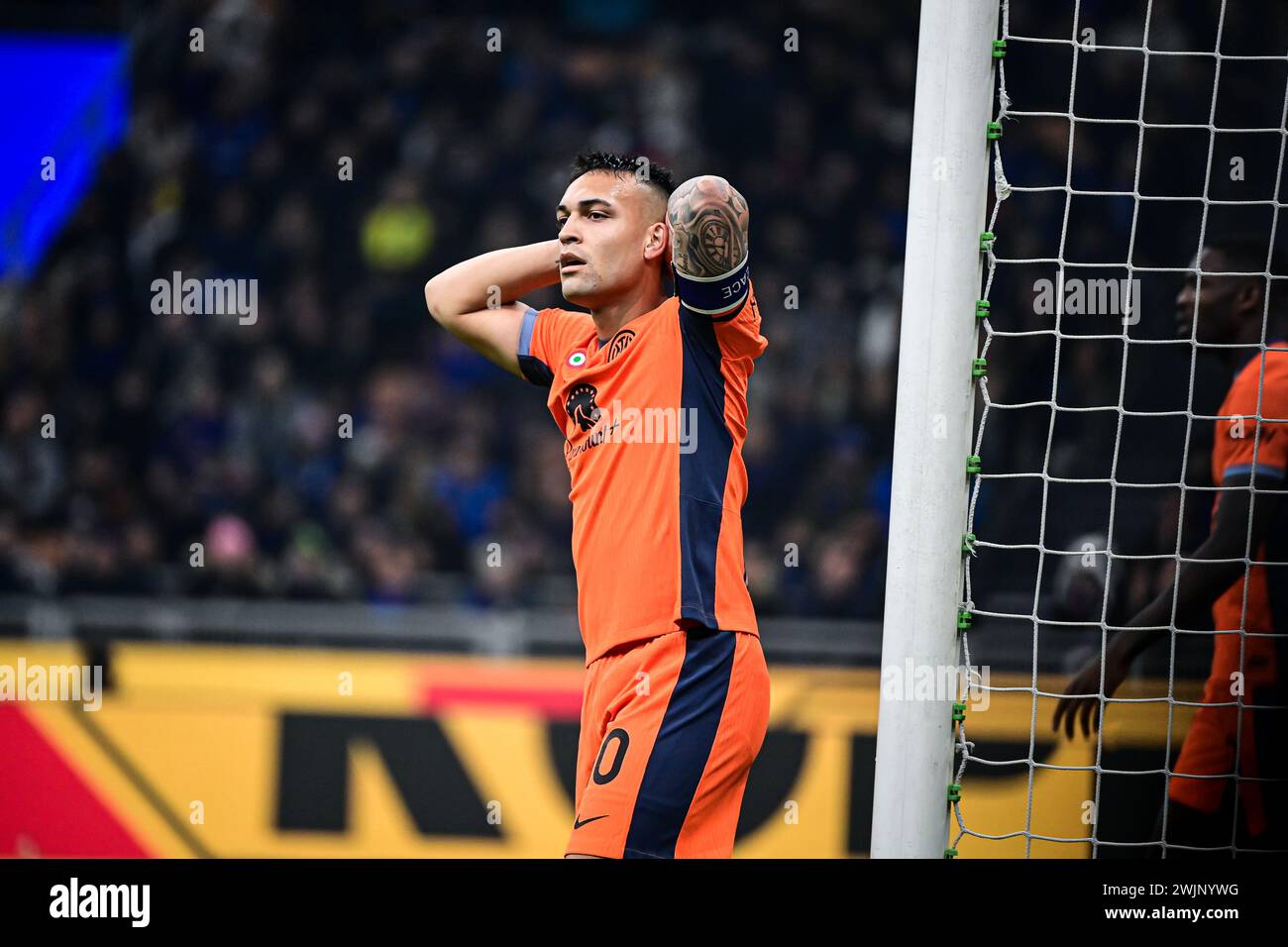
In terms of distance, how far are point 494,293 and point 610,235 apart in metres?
0.44

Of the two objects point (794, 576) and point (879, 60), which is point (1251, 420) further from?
point (879, 60)

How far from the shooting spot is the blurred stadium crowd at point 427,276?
707 centimetres

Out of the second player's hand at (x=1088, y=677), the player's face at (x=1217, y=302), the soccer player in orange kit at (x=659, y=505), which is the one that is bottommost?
the second player's hand at (x=1088, y=677)

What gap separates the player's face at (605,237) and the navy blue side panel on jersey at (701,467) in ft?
0.66

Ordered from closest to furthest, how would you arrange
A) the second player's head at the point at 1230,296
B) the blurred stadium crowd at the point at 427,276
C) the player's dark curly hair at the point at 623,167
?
1. the player's dark curly hair at the point at 623,167
2. the second player's head at the point at 1230,296
3. the blurred stadium crowd at the point at 427,276

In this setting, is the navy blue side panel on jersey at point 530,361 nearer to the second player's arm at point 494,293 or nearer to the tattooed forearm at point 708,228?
the second player's arm at point 494,293

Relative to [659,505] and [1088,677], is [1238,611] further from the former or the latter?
[659,505]

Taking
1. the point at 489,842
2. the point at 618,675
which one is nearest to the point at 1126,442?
the point at 489,842

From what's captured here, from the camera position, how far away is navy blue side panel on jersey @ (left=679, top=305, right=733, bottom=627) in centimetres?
273

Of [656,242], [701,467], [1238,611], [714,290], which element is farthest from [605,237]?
[1238,611]

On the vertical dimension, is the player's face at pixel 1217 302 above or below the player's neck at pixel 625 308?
above

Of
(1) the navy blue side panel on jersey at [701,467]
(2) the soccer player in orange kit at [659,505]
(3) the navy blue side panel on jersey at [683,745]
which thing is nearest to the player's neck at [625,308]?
(2) the soccer player in orange kit at [659,505]

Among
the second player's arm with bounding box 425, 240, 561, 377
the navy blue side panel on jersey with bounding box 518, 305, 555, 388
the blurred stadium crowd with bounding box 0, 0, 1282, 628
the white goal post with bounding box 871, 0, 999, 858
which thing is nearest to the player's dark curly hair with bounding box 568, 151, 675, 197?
the second player's arm with bounding box 425, 240, 561, 377

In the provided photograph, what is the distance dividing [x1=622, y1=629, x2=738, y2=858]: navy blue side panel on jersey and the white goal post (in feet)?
1.48
